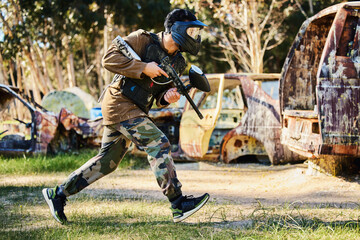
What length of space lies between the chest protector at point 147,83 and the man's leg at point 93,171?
355 millimetres

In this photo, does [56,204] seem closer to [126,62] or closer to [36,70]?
[126,62]

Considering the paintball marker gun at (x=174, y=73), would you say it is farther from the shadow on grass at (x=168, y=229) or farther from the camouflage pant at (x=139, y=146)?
the shadow on grass at (x=168, y=229)

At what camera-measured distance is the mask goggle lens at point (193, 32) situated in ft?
12.8

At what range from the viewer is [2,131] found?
8398mm

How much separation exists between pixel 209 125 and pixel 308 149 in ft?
7.29

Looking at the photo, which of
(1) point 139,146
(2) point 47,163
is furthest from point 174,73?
(2) point 47,163

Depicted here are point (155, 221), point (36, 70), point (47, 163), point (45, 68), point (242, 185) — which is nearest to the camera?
point (155, 221)

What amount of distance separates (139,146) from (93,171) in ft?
1.55

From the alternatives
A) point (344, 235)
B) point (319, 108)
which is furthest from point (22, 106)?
point (344, 235)

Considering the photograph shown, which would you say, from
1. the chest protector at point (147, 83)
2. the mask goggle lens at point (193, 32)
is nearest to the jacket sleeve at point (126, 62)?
the chest protector at point (147, 83)

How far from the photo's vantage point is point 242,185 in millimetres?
6703

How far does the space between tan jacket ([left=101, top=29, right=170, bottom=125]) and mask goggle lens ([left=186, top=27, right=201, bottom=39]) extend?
27 centimetres

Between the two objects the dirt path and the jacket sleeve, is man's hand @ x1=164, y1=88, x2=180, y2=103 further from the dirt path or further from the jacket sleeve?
the dirt path

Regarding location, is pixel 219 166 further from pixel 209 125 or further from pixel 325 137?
pixel 325 137
